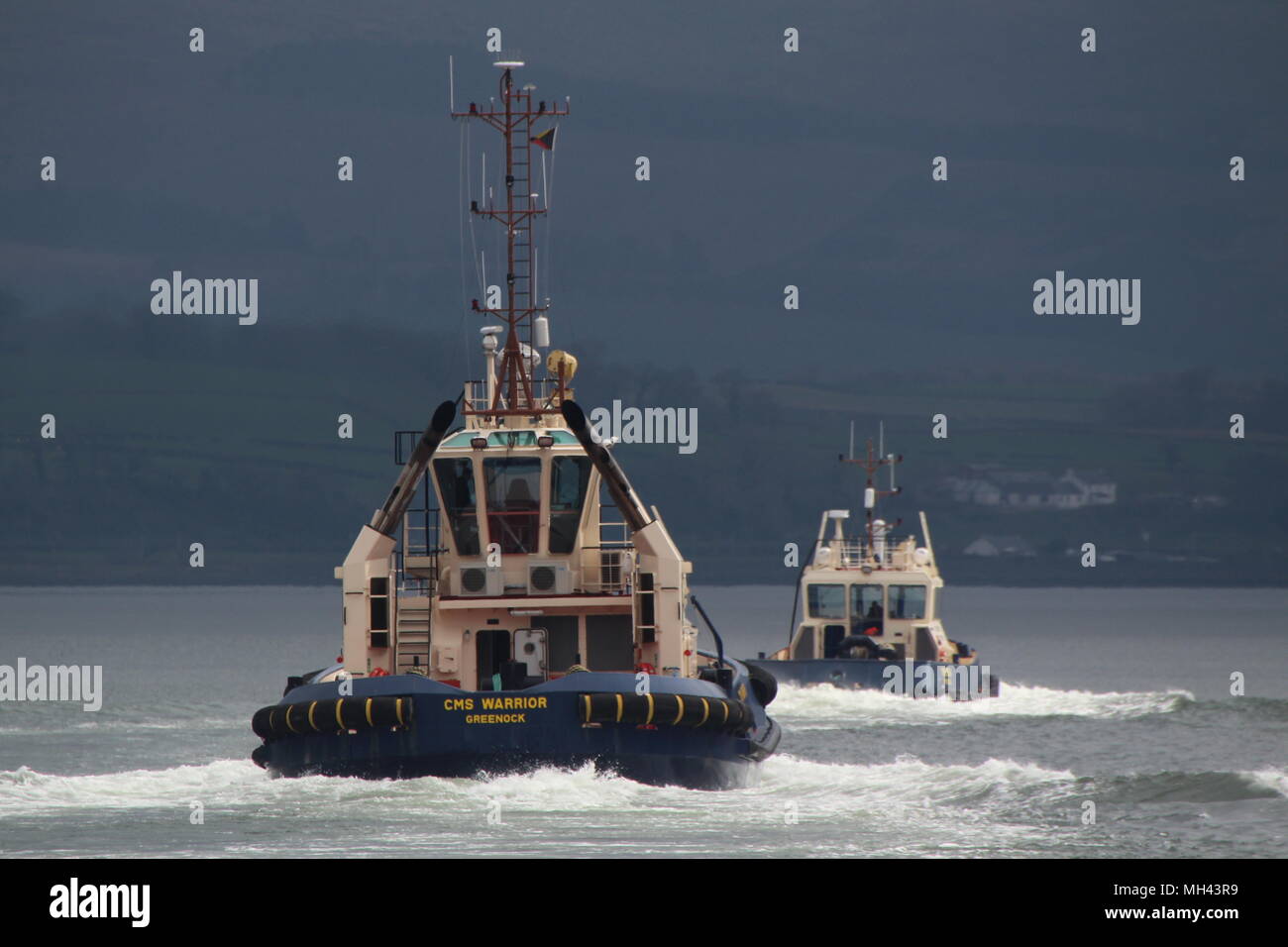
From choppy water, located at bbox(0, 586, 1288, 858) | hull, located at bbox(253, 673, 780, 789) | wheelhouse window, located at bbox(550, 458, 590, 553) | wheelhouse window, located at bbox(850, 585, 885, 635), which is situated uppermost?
wheelhouse window, located at bbox(550, 458, 590, 553)

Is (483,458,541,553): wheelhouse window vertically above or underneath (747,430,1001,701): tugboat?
above

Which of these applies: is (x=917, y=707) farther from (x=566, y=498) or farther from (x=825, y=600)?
(x=566, y=498)

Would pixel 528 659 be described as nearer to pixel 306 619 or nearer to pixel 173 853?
pixel 173 853

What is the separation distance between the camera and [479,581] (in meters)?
26.1

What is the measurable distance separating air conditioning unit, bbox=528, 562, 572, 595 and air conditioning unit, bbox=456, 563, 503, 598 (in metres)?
0.43

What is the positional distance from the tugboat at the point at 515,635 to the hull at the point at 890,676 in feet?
65.9

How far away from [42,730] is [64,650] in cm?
5419

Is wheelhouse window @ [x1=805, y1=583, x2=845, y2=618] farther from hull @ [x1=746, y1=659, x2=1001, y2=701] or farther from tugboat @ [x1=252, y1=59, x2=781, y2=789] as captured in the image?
tugboat @ [x1=252, y1=59, x2=781, y2=789]

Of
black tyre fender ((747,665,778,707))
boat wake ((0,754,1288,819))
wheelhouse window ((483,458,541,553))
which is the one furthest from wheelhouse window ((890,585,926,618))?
wheelhouse window ((483,458,541,553))

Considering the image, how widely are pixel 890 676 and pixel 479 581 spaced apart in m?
24.2

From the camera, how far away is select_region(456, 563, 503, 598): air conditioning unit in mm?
25984

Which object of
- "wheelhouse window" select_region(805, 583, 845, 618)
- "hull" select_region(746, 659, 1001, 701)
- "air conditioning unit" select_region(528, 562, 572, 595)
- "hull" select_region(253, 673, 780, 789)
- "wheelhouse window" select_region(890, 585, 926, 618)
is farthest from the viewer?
"wheelhouse window" select_region(805, 583, 845, 618)

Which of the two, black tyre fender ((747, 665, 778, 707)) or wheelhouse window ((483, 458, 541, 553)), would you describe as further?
black tyre fender ((747, 665, 778, 707))
